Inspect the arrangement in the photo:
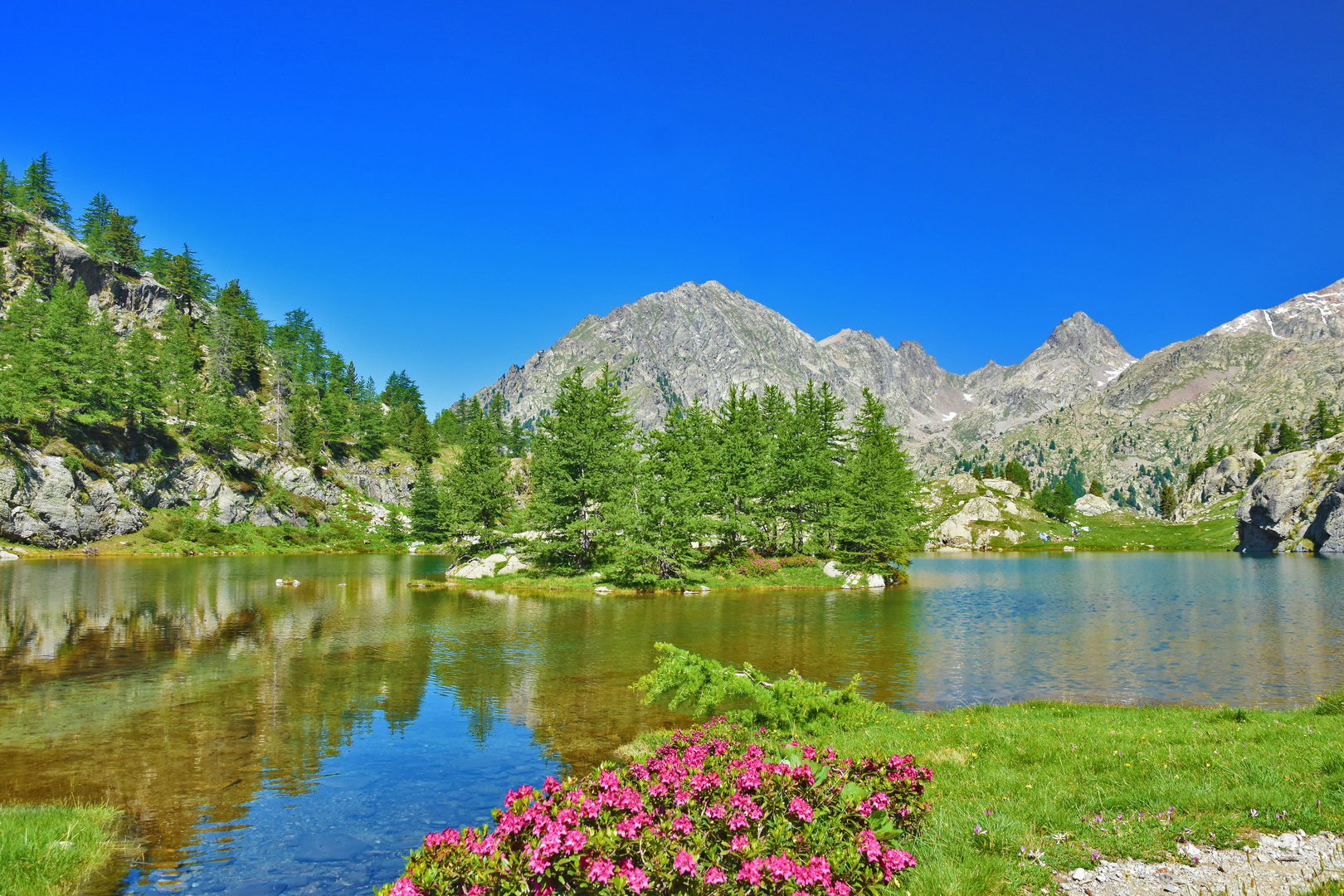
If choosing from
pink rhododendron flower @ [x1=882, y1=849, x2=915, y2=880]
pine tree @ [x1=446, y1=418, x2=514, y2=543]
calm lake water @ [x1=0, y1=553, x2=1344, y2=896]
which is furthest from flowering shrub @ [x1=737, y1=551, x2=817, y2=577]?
pink rhododendron flower @ [x1=882, y1=849, x2=915, y2=880]

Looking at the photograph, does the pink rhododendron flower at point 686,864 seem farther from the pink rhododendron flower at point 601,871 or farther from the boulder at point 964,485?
the boulder at point 964,485

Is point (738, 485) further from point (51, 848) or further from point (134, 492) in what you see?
point (134, 492)

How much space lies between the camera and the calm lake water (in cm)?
1202

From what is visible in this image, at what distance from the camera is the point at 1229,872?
6.83 meters

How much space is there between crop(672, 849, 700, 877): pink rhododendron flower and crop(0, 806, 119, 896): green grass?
9596 mm

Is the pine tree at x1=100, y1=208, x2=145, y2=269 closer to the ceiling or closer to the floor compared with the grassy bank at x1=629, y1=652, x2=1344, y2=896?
closer to the ceiling

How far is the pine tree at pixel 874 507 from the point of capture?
61625 millimetres

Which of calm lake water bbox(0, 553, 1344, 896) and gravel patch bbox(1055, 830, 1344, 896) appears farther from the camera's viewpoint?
calm lake water bbox(0, 553, 1344, 896)

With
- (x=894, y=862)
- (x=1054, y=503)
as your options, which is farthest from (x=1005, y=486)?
(x=894, y=862)

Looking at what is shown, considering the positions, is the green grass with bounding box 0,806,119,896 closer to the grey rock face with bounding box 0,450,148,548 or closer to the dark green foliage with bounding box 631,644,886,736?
the dark green foliage with bounding box 631,644,886,736

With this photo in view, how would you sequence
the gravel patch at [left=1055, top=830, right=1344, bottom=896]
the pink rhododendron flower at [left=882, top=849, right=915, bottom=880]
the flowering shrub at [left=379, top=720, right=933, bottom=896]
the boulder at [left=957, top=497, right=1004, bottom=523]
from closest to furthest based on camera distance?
the flowering shrub at [left=379, top=720, right=933, bottom=896] < the pink rhododendron flower at [left=882, top=849, right=915, bottom=880] < the gravel patch at [left=1055, top=830, right=1344, bottom=896] < the boulder at [left=957, top=497, right=1004, bottom=523]

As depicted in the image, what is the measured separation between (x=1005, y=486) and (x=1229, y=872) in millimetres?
203354

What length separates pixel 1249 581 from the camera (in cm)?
6084

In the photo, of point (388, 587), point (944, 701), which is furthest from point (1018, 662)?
point (388, 587)
